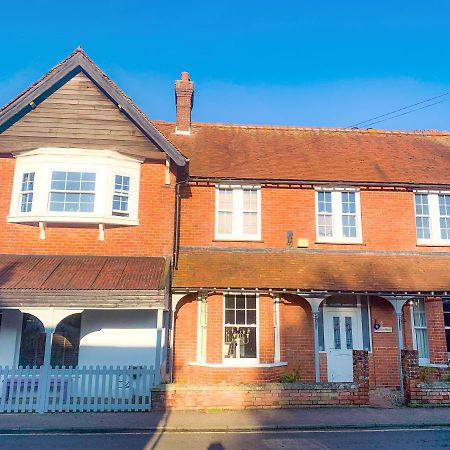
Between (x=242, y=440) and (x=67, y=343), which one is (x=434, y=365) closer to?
(x=242, y=440)

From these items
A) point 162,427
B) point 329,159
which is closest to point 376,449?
point 162,427

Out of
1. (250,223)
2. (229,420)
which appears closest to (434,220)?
(250,223)

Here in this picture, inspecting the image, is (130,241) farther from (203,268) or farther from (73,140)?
(73,140)

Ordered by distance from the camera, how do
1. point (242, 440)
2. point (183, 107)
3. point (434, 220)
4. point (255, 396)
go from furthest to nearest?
point (183, 107) < point (434, 220) < point (255, 396) < point (242, 440)

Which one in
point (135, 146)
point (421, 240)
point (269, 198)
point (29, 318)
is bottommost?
point (29, 318)

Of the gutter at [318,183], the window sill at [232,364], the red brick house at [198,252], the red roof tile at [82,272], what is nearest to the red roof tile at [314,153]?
the gutter at [318,183]

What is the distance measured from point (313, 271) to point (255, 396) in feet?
15.0

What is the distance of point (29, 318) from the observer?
12539 mm

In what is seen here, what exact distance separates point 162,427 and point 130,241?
5951 millimetres

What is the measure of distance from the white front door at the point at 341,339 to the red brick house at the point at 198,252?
44 mm

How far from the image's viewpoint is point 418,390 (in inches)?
432

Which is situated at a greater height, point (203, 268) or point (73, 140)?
point (73, 140)

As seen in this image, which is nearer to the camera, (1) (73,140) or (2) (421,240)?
(1) (73,140)

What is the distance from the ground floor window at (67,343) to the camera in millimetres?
12297
